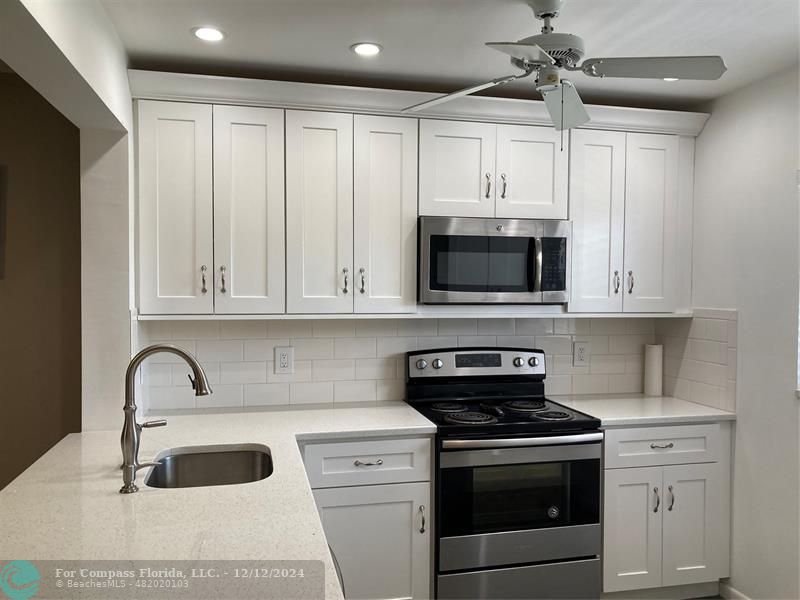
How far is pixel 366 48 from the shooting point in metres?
2.47

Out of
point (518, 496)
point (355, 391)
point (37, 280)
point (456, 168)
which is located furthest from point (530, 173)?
point (37, 280)

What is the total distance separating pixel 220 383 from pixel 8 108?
154 centimetres

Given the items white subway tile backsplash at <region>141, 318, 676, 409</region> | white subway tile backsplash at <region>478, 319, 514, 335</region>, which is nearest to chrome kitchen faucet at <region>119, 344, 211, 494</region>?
white subway tile backsplash at <region>141, 318, 676, 409</region>

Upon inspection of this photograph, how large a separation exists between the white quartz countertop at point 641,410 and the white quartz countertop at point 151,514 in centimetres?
148

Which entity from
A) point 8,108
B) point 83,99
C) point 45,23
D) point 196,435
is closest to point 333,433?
point 196,435

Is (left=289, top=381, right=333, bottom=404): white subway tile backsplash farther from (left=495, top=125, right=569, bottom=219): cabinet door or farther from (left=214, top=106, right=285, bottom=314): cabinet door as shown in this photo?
(left=495, top=125, right=569, bottom=219): cabinet door

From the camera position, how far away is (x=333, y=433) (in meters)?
2.53

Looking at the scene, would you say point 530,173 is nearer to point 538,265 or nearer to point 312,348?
point 538,265

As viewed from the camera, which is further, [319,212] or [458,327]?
[458,327]

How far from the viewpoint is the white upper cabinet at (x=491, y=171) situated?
2.90 m

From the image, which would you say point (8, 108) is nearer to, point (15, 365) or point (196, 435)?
point (15, 365)

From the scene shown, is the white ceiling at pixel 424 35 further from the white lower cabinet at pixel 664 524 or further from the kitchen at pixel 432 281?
the white lower cabinet at pixel 664 524

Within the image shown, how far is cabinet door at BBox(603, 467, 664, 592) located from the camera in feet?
9.25

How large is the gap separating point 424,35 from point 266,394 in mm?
1773
